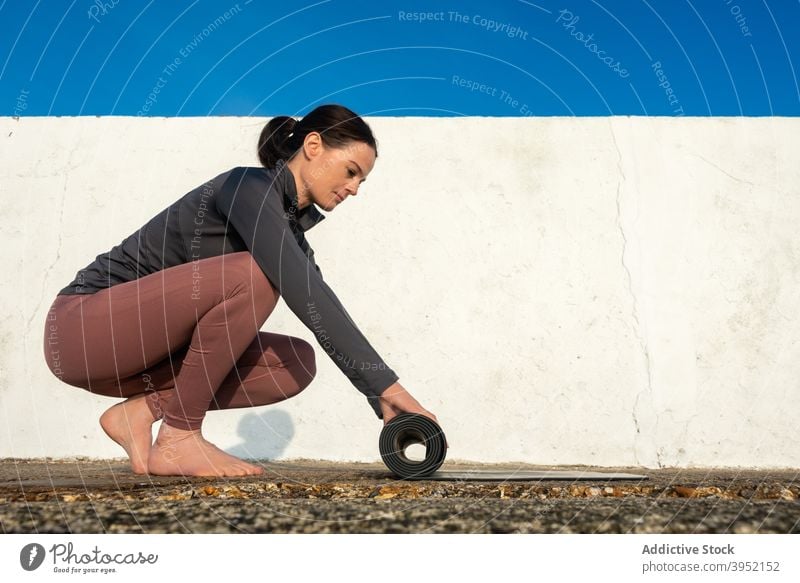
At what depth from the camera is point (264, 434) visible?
4117mm

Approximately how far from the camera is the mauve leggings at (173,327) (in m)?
1.72

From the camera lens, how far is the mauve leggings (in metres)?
1.72

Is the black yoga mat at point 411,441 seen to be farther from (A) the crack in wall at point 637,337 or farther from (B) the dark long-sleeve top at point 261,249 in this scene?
(A) the crack in wall at point 637,337

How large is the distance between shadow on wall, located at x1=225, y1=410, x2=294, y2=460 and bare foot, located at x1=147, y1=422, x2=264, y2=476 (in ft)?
7.40

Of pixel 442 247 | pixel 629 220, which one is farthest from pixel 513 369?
pixel 629 220

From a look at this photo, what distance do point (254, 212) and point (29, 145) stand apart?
3403 millimetres

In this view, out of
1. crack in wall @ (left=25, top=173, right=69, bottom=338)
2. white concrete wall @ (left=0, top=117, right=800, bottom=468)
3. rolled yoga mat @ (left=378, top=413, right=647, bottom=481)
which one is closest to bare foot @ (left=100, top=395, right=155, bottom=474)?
rolled yoga mat @ (left=378, top=413, right=647, bottom=481)

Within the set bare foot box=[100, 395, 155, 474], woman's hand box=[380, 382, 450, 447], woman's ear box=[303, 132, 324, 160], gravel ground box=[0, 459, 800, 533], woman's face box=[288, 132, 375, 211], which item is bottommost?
gravel ground box=[0, 459, 800, 533]

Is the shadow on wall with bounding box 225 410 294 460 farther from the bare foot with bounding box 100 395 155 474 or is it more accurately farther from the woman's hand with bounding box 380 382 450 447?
the woman's hand with bounding box 380 382 450 447

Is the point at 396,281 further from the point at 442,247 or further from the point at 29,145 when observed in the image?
the point at 29,145

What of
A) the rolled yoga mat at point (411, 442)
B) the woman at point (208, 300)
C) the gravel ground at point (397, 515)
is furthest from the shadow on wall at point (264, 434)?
the gravel ground at point (397, 515)

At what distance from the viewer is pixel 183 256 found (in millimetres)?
1889

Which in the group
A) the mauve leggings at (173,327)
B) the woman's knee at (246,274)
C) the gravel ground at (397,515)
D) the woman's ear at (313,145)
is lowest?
the gravel ground at (397,515)

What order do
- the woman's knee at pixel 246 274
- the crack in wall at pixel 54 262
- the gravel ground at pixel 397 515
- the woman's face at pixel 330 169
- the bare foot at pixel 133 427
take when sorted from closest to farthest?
the gravel ground at pixel 397 515
the woman's knee at pixel 246 274
the woman's face at pixel 330 169
the bare foot at pixel 133 427
the crack in wall at pixel 54 262
